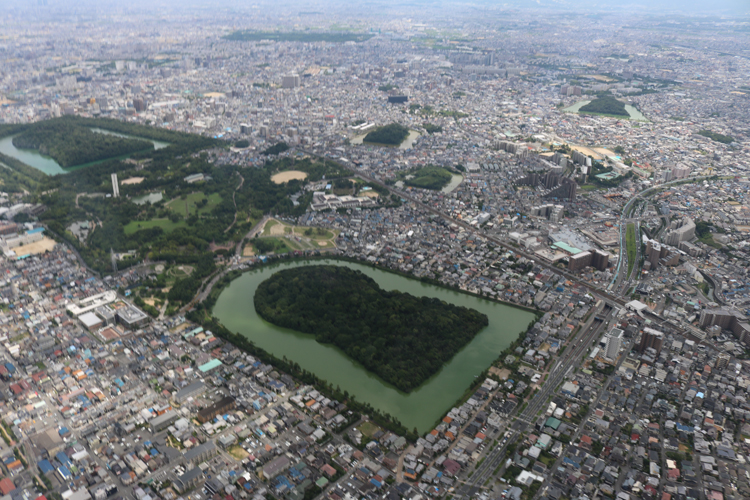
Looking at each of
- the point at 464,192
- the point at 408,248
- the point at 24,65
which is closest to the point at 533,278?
the point at 408,248

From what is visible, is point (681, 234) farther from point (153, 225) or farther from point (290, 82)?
point (290, 82)

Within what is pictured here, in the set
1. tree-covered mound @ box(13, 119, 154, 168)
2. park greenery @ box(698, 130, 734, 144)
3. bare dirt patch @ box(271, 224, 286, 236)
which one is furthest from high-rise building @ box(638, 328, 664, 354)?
tree-covered mound @ box(13, 119, 154, 168)

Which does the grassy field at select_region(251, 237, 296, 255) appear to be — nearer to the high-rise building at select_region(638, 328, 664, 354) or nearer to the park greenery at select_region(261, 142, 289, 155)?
the park greenery at select_region(261, 142, 289, 155)

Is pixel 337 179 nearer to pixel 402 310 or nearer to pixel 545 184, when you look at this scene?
pixel 545 184

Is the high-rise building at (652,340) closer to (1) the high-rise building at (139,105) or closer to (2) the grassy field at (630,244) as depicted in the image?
(2) the grassy field at (630,244)

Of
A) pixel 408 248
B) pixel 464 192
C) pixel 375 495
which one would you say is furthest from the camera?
pixel 464 192

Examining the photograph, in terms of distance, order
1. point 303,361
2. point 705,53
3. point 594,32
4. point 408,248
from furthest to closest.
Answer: point 594,32, point 705,53, point 408,248, point 303,361

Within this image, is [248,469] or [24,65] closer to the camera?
[248,469]
